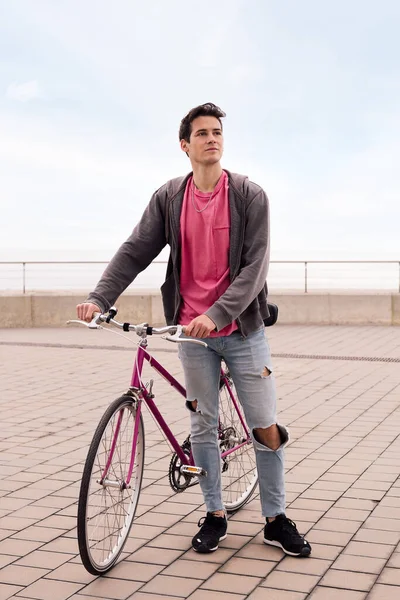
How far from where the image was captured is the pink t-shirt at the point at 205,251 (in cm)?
431

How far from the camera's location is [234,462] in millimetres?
5188

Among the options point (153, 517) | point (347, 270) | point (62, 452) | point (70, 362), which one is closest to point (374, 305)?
point (347, 270)

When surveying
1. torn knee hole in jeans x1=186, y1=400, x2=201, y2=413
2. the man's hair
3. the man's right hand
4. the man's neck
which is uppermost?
the man's hair

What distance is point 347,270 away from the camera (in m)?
18.5

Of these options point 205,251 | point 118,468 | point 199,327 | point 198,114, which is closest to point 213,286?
point 205,251

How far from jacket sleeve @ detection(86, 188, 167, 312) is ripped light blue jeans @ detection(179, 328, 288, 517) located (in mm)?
420

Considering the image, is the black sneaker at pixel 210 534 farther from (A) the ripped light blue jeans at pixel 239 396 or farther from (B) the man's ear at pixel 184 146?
(B) the man's ear at pixel 184 146

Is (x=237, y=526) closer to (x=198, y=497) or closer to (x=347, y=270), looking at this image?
(x=198, y=497)

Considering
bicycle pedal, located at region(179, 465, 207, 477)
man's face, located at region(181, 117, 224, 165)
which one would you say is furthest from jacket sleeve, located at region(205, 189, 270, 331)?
bicycle pedal, located at region(179, 465, 207, 477)

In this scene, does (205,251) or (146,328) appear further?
(205,251)

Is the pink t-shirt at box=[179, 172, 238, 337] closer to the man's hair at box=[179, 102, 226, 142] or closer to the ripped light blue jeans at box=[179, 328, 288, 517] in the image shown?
the ripped light blue jeans at box=[179, 328, 288, 517]

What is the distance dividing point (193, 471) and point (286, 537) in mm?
513

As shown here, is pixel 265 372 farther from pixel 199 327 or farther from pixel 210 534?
pixel 210 534

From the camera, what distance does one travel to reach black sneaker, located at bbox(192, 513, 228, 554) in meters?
4.40
